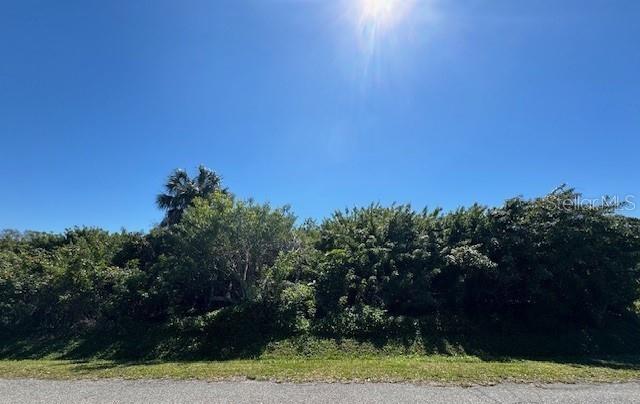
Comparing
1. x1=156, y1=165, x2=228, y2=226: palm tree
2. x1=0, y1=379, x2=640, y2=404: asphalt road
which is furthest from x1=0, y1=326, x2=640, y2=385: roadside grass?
x1=156, y1=165, x2=228, y2=226: palm tree

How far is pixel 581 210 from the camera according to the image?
1385 centimetres

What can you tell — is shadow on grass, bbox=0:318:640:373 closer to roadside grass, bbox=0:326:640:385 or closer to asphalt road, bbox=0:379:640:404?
roadside grass, bbox=0:326:640:385

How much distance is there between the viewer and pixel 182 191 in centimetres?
2403

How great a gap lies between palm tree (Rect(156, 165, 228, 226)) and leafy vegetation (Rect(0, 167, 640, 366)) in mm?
7855

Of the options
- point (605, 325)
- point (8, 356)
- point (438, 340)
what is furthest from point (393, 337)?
point (8, 356)

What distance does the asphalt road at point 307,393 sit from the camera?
5953mm

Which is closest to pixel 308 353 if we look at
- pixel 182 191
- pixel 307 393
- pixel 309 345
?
pixel 309 345

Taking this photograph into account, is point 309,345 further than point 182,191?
No

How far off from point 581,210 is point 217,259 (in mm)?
12995

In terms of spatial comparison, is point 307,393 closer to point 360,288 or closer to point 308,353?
point 308,353

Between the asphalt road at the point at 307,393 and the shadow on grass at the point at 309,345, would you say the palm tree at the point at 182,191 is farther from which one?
the asphalt road at the point at 307,393

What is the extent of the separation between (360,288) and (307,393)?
7.85 metres

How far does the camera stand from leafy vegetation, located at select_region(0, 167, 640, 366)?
41.5 feet

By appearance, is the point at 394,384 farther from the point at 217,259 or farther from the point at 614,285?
the point at 614,285
